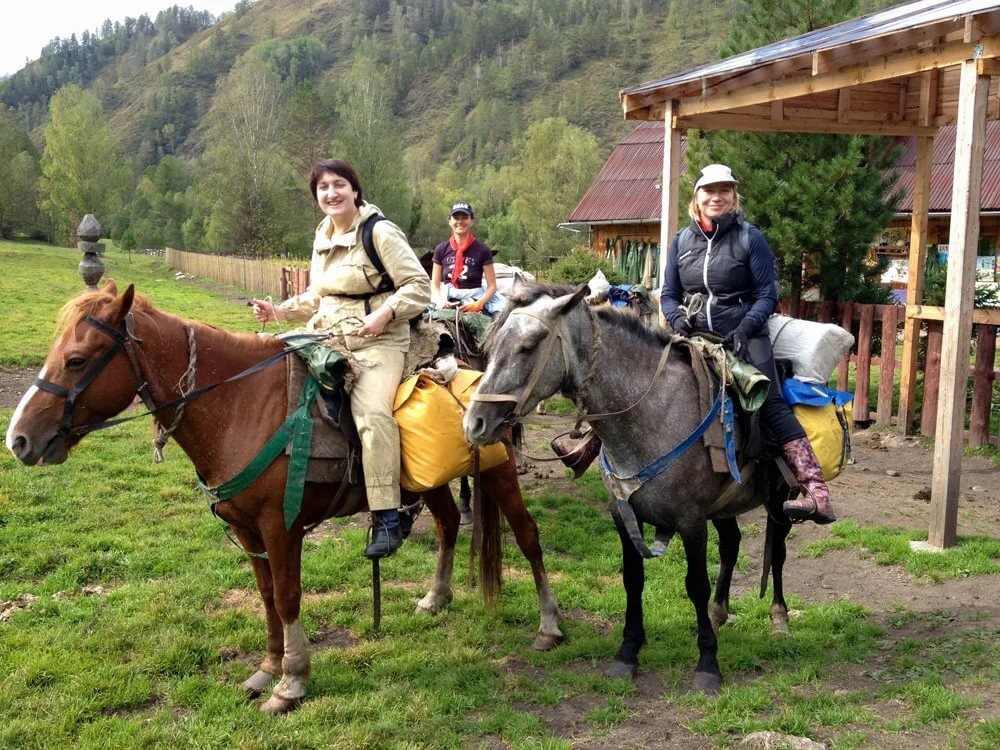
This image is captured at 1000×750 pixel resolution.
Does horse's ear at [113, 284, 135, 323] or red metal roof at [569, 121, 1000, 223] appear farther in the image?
red metal roof at [569, 121, 1000, 223]

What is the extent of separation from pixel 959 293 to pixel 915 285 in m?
4.49

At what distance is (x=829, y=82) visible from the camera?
708 cm

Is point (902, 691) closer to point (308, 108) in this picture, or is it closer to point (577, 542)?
point (577, 542)

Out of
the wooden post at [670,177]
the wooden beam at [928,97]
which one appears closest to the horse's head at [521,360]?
the wooden post at [670,177]

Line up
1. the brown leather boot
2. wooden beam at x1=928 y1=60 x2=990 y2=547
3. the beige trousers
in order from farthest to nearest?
1. wooden beam at x1=928 y1=60 x2=990 y2=547
2. the brown leather boot
3. the beige trousers

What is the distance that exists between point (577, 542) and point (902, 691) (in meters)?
2.83

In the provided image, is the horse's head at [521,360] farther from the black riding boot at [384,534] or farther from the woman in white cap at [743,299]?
the woman in white cap at [743,299]

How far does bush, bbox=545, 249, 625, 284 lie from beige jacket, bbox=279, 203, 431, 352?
890cm

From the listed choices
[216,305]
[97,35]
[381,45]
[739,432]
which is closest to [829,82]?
[739,432]

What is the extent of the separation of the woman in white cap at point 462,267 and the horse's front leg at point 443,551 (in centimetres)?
260

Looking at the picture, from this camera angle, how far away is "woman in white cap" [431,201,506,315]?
7.39 m

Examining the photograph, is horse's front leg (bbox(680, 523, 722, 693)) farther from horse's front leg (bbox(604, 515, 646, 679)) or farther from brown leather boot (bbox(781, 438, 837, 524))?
brown leather boot (bbox(781, 438, 837, 524))

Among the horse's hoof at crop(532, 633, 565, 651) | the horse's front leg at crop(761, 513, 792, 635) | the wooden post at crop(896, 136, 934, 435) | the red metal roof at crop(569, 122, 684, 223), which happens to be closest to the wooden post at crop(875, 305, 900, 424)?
the wooden post at crop(896, 136, 934, 435)

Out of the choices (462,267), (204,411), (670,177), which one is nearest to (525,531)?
(204,411)
